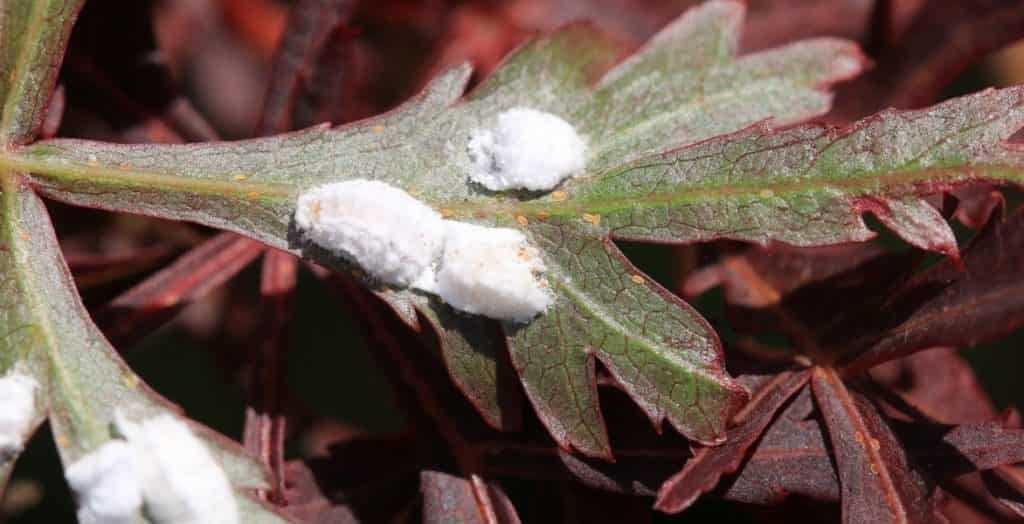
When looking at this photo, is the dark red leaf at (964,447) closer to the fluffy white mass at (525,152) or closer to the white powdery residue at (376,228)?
the fluffy white mass at (525,152)

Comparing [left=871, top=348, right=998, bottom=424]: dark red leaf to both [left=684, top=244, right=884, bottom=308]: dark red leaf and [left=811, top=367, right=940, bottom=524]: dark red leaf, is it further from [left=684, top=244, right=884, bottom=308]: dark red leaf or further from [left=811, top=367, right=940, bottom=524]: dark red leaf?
[left=811, top=367, right=940, bottom=524]: dark red leaf

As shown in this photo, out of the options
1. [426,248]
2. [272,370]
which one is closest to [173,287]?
[272,370]

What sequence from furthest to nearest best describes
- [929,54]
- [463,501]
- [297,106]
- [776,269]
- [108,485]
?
[929,54] → [297,106] → [776,269] → [463,501] → [108,485]

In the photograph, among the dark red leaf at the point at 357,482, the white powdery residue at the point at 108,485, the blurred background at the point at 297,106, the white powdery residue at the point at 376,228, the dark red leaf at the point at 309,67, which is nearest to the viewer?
the white powdery residue at the point at 108,485

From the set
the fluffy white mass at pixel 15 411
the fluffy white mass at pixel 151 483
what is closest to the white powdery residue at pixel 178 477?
the fluffy white mass at pixel 151 483

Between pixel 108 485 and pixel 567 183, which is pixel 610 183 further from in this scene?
pixel 108 485

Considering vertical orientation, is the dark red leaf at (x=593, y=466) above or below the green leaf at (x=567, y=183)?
below

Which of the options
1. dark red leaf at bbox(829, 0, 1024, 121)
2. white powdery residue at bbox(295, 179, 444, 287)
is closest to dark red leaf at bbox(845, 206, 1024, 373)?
white powdery residue at bbox(295, 179, 444, 287)
